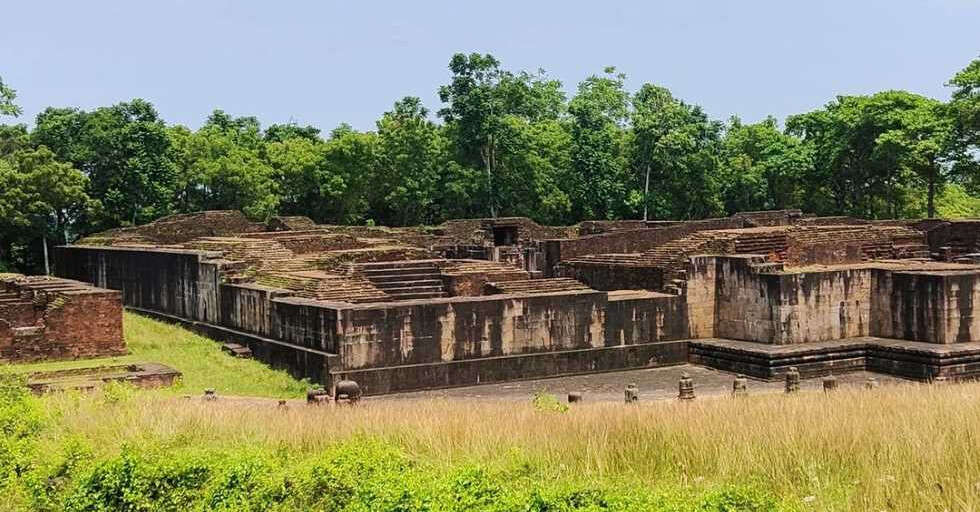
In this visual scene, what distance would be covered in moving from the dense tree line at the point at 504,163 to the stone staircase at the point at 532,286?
18300 mm

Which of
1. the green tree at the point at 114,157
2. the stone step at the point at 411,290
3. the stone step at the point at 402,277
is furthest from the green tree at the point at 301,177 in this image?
the stone step at the point at 411,290

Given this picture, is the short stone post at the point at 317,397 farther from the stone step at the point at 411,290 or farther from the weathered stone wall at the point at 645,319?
the weathered stone wall at the point at 645,319

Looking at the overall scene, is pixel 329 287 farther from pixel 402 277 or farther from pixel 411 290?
pixel 402 277

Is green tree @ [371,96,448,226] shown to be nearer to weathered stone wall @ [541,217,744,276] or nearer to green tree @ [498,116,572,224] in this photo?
green tree @ [498,116,572,224]

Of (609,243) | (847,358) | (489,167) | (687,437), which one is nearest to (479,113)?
(489,167)

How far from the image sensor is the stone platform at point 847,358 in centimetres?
1942

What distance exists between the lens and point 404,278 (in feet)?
72.0

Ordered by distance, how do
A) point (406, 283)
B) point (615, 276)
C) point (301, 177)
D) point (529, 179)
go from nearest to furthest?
point (406, 283) → point (615, 276) → point (301, 177) → point (529, 179)

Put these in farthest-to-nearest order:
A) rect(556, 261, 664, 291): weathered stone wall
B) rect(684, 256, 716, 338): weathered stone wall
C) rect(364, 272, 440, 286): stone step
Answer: rect(556, 261, 664, 291): weathered stone wall < rect(684, 256, 716, 338): weathered stone wall < rect(364, 272, 440, 286): stone step

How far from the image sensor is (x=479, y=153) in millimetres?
43312

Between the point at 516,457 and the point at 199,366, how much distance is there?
12.7 meters

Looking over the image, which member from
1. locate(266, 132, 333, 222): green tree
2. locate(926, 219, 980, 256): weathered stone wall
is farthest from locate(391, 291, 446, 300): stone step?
locate(266, 132, 333, 222): green tree

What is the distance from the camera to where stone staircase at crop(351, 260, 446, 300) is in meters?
21.4

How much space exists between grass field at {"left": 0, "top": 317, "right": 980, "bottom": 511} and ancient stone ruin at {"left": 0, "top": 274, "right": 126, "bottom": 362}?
28.3 ft
